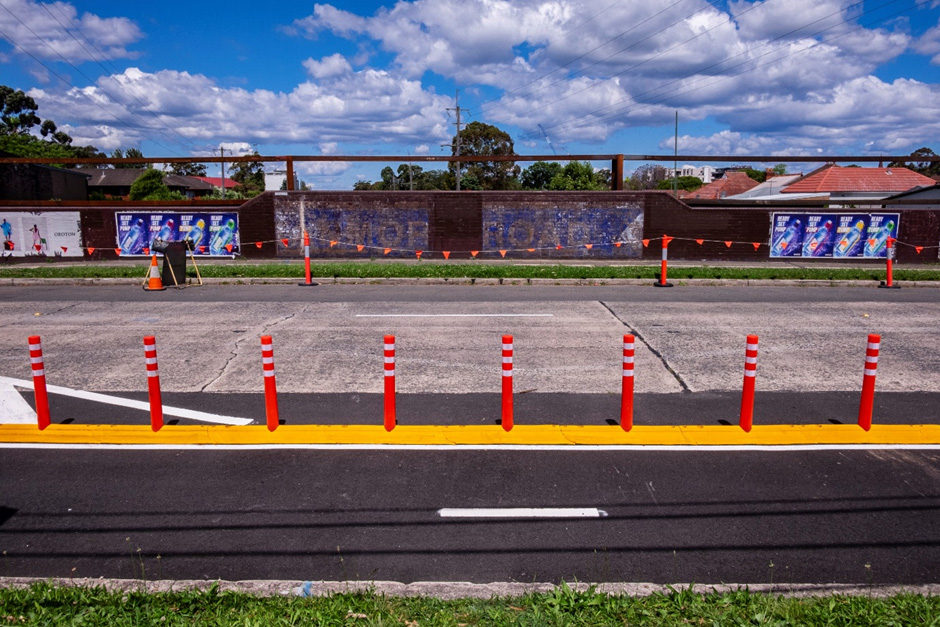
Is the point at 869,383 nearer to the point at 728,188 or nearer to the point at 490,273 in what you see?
the point at 490,273

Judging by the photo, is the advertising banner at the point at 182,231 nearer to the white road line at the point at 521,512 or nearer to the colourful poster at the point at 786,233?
the colourful poster at the point at 786,233

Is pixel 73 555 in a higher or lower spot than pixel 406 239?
lower

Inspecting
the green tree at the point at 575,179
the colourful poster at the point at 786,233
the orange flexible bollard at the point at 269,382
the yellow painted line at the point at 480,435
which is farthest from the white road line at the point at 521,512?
the green tree at the point at 575,179

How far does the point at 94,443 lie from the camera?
21.9 ft

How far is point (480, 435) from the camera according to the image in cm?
679

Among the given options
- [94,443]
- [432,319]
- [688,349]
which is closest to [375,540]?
[94,443]

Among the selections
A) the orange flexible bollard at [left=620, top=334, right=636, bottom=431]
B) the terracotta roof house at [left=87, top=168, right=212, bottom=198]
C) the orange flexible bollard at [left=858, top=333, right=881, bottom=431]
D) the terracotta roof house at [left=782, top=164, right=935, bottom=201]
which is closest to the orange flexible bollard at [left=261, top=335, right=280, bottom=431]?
the orange flexible bollard at [left=620, top=334, right=636, bottom=431]

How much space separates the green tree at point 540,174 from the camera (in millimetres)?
75875

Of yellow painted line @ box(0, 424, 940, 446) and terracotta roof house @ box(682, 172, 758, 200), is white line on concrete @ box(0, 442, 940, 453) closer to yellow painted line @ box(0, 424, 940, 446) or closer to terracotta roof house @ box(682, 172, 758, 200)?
yellow painted line @ box(0, 424, 940, 446)

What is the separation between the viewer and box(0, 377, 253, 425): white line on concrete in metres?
7.37

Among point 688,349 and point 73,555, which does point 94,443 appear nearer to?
point 73,555

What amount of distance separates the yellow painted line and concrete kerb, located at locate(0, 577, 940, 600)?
240cm

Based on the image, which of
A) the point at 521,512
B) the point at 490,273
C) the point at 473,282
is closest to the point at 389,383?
the point at 521,512

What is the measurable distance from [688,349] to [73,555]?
8552 millimetres
